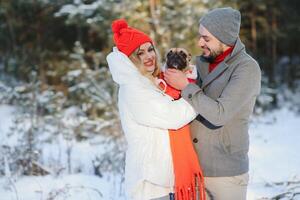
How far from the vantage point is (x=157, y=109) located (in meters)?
3.35

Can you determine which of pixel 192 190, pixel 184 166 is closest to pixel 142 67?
pixel 184 166

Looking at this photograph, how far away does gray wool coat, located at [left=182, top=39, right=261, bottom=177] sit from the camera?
331 centimetres

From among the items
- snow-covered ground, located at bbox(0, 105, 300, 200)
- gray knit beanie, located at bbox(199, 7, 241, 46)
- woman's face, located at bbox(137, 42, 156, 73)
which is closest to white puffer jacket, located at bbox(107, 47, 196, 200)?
woman's face, located at bbox(137, 42, 156, 73)

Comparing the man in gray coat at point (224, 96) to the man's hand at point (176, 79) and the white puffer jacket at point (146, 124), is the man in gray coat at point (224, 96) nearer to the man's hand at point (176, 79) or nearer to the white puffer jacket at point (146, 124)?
the man's hand at point (176, 79)

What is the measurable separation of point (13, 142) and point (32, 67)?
5939mm

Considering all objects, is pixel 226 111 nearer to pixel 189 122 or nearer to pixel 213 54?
pixel 189 122

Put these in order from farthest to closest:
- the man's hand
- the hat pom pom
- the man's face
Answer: the hat pom pom → the man's face → the man's hand

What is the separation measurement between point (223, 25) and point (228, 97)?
0.50 meters

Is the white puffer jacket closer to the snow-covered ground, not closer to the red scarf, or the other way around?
the red scarf

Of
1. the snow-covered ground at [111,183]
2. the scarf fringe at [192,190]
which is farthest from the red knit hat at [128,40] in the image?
the snow-covered ground at [111,183]

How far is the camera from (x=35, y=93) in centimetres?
1126

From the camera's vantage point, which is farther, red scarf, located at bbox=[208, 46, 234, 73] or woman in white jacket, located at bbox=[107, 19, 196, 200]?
red scarf, located at bbox=[208, 46, 234, 73]

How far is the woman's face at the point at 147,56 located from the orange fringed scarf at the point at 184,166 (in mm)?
206

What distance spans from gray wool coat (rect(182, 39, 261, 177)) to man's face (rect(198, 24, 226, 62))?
0.32ft
